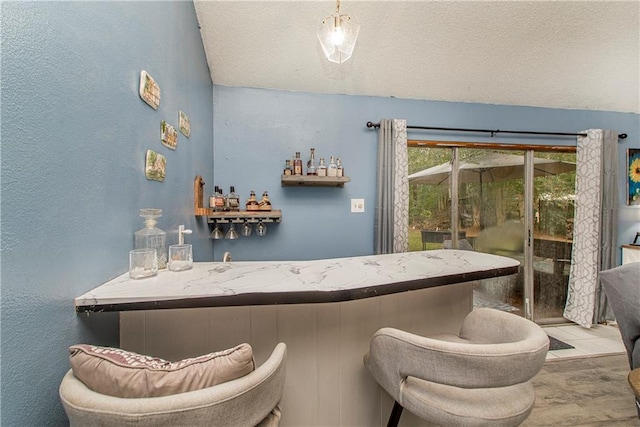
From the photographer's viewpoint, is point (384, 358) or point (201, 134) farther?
point (201, 134)

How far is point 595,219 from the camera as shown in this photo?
3045mm

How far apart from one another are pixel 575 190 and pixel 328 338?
3.65 m

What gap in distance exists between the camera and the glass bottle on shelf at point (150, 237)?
3.61 feet

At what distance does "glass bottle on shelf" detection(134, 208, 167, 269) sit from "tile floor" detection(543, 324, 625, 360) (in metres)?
3.07

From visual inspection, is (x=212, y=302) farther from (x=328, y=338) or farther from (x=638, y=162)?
(x=638, y=162)

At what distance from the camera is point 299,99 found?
9.00 feet

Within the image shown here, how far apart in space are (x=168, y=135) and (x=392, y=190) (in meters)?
2.03

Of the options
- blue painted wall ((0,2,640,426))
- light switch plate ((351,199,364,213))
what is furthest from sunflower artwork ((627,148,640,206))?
blue painted wall ((0,2,640,426))

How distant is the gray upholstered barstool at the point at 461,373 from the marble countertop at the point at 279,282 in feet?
0.65

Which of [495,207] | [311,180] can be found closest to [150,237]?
[311,180]

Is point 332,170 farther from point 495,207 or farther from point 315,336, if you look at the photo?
point 495,207

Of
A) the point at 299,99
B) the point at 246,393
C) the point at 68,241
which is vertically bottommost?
the point at 246,393

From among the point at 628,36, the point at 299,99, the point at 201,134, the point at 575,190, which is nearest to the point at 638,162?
the point at 575,190

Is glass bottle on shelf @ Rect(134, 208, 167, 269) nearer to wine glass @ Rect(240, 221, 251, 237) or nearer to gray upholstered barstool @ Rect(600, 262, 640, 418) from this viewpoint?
wine glass @ Rect(240, 221, 251, 237)
